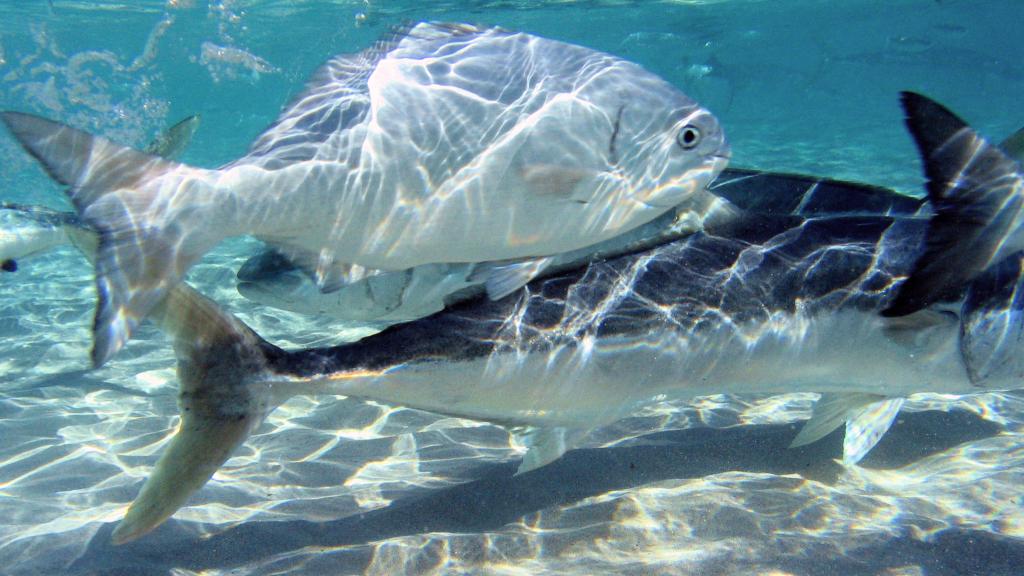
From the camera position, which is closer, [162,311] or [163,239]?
[163,239]

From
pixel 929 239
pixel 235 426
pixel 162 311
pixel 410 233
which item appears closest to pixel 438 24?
pixel 410 233

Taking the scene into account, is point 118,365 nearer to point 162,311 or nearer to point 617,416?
point 162,311

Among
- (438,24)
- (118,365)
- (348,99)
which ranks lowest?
(118,365)

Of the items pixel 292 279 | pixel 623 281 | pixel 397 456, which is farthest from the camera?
pixel 397 456

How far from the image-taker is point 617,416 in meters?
2.82

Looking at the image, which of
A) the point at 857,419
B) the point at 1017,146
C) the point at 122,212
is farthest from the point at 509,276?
the point at 1017,146

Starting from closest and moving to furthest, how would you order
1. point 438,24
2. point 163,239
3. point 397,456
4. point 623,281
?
1. point 163,239
2. point 438,24
3. point 623,281
4. point 397,456

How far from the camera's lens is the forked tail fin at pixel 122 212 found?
188 cm

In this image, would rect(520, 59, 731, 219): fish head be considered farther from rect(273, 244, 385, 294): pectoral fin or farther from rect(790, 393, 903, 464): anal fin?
rect(790, 393, 903, 464): anal fin

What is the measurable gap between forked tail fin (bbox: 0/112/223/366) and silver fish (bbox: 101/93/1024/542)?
435 millimetres

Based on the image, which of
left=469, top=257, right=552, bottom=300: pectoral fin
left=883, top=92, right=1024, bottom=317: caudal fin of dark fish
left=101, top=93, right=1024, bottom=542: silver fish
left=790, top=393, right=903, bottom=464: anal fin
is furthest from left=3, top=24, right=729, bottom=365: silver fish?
left=790, top=393, right=903, bottom=464: anal fin

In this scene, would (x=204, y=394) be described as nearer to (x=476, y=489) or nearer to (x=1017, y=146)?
(x=476, y=489)

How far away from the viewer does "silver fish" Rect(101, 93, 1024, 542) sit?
2359mm

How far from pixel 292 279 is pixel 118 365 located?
12.9 ft
